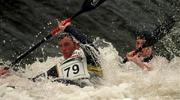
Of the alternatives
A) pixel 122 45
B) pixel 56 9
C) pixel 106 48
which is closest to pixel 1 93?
pixel 106 48

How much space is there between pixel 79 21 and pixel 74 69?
664cm

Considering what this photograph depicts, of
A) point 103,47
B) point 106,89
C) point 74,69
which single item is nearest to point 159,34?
point 106,89

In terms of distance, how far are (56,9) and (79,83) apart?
288 inches

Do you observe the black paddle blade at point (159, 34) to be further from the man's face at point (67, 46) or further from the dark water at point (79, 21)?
the dark water at point (79, 21)

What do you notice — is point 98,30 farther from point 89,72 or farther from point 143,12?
point 89,72

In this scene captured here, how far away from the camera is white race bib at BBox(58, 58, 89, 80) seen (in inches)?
324

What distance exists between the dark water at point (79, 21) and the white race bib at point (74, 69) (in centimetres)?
345

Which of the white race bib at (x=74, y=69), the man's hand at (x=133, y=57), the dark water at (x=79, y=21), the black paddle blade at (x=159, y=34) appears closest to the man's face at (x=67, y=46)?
the white race bib at (x=74, y=69)

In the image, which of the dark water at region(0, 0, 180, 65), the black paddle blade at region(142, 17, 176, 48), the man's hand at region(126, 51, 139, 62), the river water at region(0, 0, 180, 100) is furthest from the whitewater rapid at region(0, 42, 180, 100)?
the dark water at region(0, 0, 180, 65)

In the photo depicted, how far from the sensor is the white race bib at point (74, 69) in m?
8.22

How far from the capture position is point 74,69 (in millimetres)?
8234

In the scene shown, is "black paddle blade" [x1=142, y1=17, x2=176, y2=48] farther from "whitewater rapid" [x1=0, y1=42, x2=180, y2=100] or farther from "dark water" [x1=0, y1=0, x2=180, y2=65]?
"dark water" [x1=0, y1=0, x2=180, y2=65]

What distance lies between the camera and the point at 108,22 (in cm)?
1509

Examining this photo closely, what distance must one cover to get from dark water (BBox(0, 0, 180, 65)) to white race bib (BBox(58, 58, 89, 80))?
345 cm
